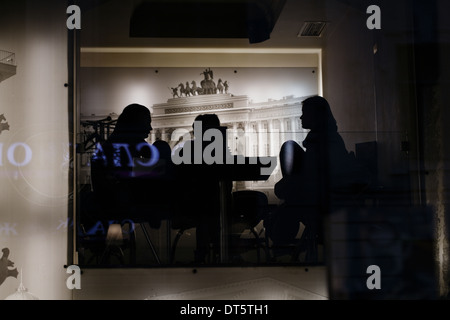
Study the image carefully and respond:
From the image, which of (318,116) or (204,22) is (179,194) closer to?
(318,116)

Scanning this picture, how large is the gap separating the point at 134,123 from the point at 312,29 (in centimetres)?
89

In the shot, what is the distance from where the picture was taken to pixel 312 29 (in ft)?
5.77

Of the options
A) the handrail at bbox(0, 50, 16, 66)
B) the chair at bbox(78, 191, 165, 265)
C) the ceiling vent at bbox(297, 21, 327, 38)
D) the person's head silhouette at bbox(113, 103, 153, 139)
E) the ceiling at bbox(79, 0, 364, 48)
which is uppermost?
the ceiling at bbox(79, 0, 364, 48)

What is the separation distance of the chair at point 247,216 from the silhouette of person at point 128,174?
303 mm

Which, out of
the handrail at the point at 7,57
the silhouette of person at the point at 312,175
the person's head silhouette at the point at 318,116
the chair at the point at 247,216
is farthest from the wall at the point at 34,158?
the person's head silhouette at the point at 318,116

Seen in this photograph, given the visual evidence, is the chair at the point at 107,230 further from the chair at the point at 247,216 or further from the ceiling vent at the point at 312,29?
the ceiling vent at the point at 312,29

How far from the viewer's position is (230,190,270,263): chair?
153cm

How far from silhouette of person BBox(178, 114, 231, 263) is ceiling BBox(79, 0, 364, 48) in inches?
22.6

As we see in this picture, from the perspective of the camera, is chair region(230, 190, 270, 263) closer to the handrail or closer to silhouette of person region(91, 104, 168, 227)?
silhouette of person region(91, 104, 168, 227)

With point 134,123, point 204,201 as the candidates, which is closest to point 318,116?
point 204,201

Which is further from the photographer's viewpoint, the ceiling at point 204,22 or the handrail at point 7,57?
the ceiling at point 204,22

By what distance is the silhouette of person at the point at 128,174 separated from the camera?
5.08 ft

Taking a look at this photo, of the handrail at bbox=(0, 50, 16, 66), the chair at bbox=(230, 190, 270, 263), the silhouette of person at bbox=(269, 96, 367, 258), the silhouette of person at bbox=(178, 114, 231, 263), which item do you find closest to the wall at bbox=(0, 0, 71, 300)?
the handrail at bbox=(0, 50, 16, 66)
